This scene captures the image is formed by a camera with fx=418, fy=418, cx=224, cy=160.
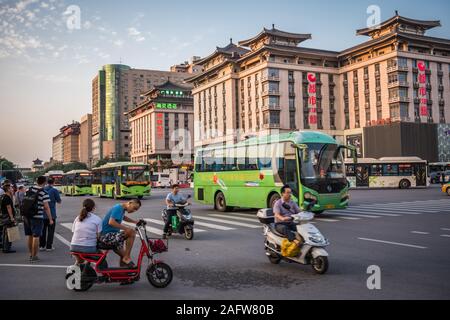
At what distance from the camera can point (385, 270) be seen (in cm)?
758

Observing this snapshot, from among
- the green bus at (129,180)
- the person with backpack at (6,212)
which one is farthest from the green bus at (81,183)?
the person with backpack at (6,212)

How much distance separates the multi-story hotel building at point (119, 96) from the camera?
157m

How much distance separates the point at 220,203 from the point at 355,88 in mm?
59017

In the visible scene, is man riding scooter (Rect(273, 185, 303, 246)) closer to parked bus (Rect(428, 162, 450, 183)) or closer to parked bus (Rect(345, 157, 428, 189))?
parked bus (Rect(345, 157, 428, 189))

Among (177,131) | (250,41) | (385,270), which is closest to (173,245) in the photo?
(385,270)

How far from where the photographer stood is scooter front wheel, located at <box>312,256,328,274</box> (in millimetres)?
7352

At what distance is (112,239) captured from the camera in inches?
262

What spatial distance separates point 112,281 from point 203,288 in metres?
1.42

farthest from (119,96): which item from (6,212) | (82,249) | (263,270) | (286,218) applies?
(82,249)

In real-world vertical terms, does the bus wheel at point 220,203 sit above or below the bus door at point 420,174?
below

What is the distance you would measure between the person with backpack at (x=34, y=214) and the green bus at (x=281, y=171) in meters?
9.10

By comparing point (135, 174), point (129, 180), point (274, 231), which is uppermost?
point (135, 174)

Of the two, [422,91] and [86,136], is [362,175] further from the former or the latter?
[86,136]

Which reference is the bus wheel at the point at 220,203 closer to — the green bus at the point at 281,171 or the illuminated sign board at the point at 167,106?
the green bus at the point at 281,171
